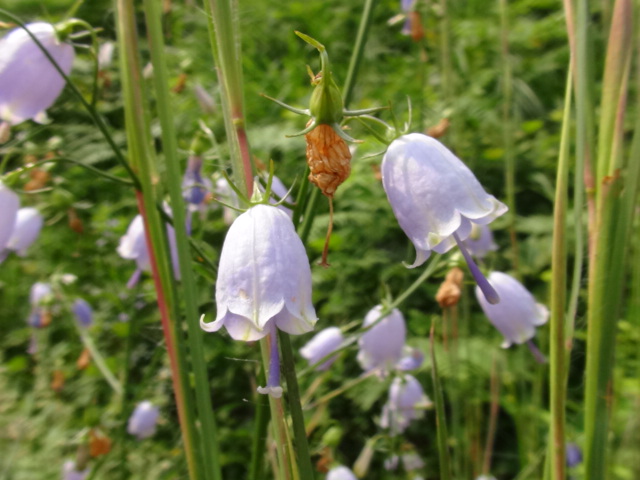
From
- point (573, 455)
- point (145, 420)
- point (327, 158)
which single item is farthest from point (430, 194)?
point (145, 420)

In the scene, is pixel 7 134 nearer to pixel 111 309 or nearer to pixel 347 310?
pixel 347 310

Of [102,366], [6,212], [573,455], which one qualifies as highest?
[6,212]

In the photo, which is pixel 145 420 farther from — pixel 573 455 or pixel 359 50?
pixel 359 50

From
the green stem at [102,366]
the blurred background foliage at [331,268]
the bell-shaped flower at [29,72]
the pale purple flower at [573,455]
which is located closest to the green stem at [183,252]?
the bell-shaped flower at [29,72]

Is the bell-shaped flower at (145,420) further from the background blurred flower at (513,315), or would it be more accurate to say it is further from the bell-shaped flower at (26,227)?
the background blurred flower at (513,315)

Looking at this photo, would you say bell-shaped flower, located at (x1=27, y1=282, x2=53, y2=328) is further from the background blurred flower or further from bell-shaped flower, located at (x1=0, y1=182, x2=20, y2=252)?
the background blurred flower

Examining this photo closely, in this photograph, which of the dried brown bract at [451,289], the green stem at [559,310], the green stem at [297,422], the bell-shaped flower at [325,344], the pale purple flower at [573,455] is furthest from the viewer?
the pale purple flower at [573,455]

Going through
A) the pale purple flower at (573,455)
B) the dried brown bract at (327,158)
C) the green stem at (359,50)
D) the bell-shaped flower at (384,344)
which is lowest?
the pale purple flower at (573,455)
